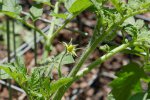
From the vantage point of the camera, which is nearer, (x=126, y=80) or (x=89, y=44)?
(x=89, y=44)

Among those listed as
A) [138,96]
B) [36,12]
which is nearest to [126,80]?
[138,96]

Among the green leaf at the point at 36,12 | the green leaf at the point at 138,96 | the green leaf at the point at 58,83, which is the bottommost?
the green leaf at the point at 138,96

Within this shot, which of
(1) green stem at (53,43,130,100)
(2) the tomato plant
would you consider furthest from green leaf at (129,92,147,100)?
(1) green stem at (53,43,130,100)

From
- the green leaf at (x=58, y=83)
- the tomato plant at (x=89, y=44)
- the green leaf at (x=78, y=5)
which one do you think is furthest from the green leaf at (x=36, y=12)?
the green leaf at (x=58, y=83)

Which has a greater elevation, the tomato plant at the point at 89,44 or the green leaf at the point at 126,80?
the tomato plant at the point at 89,44

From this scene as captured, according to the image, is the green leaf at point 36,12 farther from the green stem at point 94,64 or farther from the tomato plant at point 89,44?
the green stem at point 94,64

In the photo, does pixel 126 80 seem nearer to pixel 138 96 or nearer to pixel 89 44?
pixel 138 96

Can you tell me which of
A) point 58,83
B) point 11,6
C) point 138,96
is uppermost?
point 11,6

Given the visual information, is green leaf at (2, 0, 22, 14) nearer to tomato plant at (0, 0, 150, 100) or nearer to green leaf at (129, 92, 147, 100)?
tomato plant at (0, 0, 150, 100)
